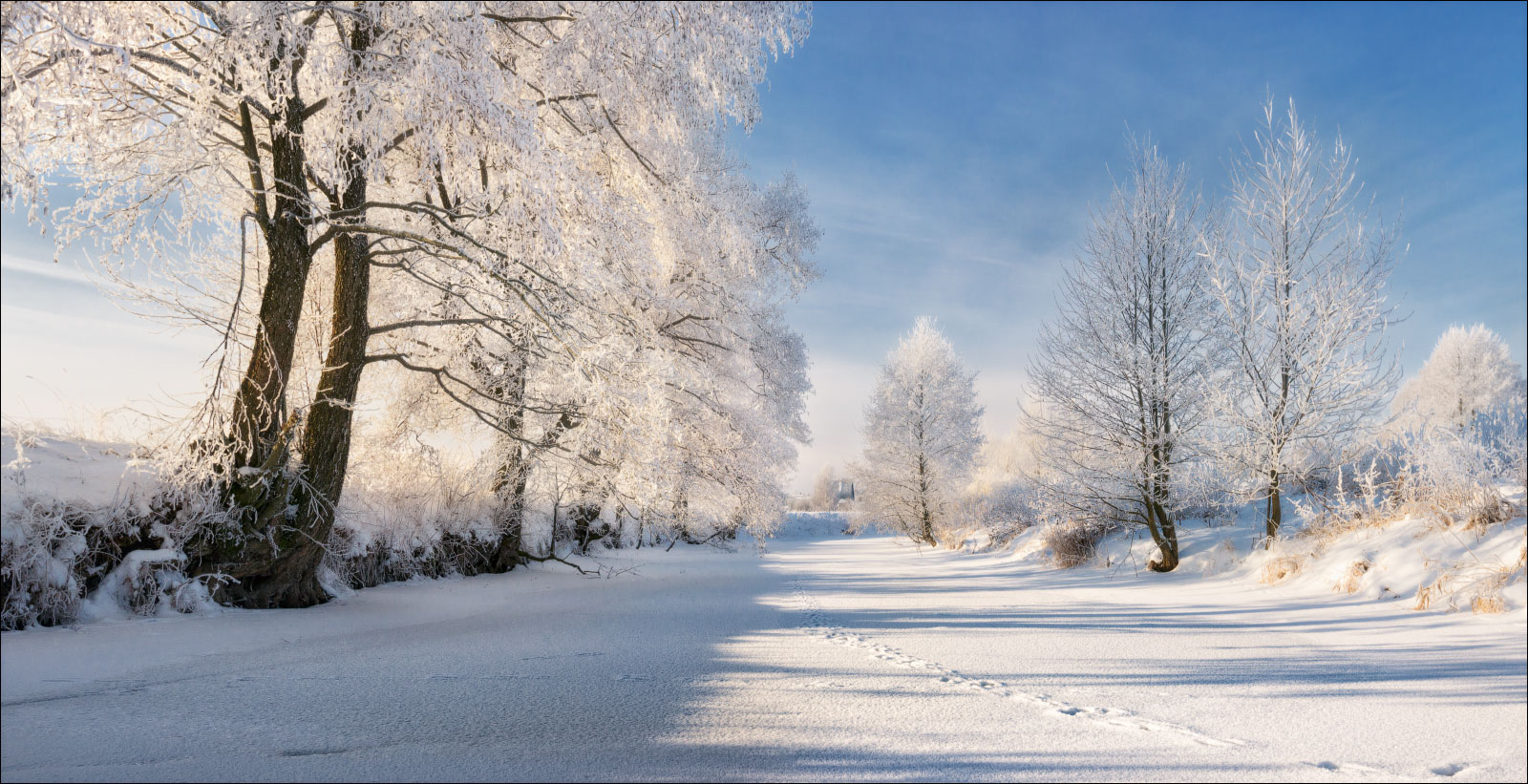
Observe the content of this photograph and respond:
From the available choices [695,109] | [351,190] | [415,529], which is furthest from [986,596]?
[351,190]

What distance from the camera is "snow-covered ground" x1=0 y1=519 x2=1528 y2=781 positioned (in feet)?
6.93

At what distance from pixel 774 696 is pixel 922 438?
58.6ft

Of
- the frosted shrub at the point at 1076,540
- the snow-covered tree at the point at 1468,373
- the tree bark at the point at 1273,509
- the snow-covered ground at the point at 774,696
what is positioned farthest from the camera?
the snow-covered tree at the point at 1468,373

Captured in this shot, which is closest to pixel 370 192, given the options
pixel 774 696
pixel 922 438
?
pixel 774 696

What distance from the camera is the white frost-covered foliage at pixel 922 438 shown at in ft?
65.5

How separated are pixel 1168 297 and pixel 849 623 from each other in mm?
6994

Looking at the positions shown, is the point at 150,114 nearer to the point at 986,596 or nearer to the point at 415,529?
the point at 415,529

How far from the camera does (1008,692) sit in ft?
9.78

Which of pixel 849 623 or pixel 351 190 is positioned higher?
pixel 351 190

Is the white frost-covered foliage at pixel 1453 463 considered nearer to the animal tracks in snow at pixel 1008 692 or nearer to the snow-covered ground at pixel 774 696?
the snow-covered ground at pixel 774 696

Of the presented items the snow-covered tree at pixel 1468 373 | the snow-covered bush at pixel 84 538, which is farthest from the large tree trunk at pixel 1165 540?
the snow-covered tree at pixel 1468 373

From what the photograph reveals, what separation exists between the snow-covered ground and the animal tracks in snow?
20 mm

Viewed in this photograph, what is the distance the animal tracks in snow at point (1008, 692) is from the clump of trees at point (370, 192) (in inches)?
107

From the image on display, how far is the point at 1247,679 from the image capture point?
3217 mm
